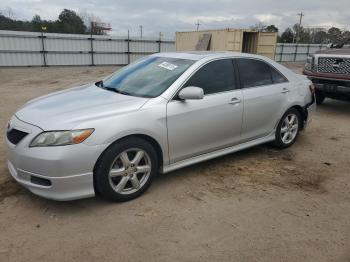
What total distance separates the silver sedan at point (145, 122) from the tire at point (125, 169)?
1cm

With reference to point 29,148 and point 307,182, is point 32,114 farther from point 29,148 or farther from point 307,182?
point 307,182

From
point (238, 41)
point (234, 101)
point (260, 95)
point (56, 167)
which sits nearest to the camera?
point (56, 167)

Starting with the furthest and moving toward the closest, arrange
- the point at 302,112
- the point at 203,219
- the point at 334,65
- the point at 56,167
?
the point at 334,65, the point at 302,112, the point at 203,219, the point at 56,167

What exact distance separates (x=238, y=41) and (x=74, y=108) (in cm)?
1477

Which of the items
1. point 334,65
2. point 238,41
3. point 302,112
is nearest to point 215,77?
point 302,112

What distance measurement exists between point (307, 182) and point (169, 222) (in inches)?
79.5

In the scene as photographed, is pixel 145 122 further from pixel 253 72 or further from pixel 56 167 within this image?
pixel 253 72

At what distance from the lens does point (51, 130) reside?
10.2 feet

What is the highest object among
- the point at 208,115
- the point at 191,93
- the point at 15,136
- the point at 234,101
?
the point at 191,93

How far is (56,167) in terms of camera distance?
3.04m

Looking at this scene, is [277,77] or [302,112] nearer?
[277,77]

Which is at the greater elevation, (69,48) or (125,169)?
(69,48)

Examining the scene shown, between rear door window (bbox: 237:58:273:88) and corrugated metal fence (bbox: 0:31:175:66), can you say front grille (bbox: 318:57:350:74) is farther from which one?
corrugated metal fence (bbox: 0:31:175:66)

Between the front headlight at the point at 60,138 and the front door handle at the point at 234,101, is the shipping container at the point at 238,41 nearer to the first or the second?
the front door handle at the point at 234,101
